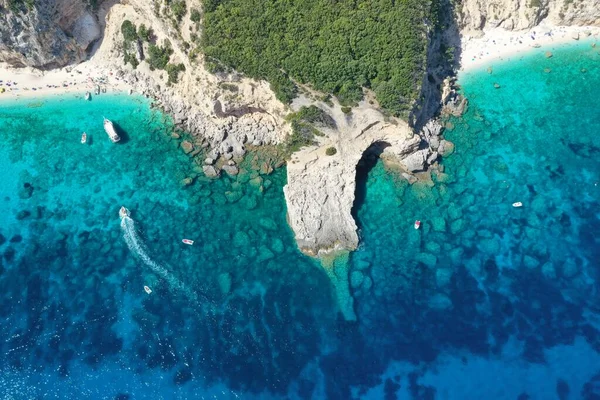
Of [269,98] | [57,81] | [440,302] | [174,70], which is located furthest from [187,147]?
[440,302]

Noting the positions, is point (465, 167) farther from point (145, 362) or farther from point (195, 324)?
point (145, 362)

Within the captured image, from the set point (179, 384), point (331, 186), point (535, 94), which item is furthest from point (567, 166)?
point (179, 384)

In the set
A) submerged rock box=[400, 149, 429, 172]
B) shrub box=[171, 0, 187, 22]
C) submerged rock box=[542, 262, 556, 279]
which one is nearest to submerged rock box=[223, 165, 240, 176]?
shrub box=[171, 0, 187, 22]

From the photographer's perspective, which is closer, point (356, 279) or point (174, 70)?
point (356, 279)

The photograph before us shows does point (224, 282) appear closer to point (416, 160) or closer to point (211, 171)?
point (211, 171)

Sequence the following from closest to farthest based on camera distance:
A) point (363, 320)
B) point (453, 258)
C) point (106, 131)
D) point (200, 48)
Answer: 1. point (363, 320)
2. point (453, 258)
3. point (200, 48)
4. point (106, 131)

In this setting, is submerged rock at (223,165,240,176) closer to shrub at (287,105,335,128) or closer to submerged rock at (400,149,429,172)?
shrub at (287,105,335,128)
